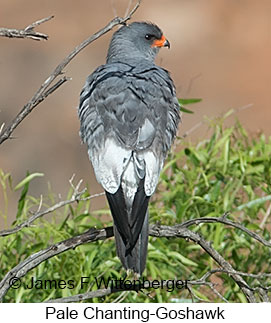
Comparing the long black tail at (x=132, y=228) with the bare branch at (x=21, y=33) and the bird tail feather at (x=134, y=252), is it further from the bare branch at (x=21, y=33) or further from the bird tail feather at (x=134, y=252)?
the bare branch at (x=21, y=33)

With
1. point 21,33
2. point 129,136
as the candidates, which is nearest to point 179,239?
point 129,136

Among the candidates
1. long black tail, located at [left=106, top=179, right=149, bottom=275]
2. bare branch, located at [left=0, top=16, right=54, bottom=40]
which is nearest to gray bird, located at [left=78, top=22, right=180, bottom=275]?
long black tail, located at [left=106, top=179, right=149, bottom=275]

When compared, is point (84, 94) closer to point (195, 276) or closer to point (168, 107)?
point (168, 107)

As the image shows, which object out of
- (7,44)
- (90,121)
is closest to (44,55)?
(7,44)

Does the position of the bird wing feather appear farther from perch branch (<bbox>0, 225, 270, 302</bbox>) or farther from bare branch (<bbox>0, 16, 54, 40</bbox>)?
bare branch (<bbox>0, 16, 54, 40</bbox>)

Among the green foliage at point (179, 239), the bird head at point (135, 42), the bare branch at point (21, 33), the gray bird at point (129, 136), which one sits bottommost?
the green foliage at point (179, 239)

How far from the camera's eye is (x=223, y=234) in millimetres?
3389

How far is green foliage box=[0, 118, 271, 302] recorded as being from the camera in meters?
3.26

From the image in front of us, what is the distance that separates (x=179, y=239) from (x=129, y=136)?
2.55ft

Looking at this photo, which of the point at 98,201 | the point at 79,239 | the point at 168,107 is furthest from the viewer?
the point at 98,201

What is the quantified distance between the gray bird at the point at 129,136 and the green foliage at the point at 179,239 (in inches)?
16.6

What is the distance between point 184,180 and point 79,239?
3.81ft

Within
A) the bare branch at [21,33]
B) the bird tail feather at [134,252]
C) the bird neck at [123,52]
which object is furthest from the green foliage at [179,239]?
the bare branch at [21,33]

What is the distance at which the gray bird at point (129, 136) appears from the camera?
2.71 m
